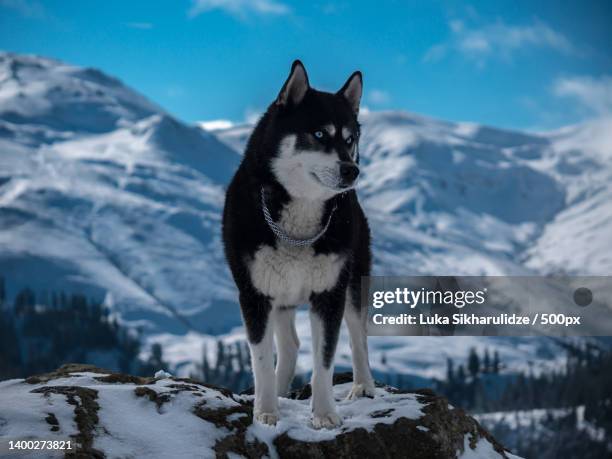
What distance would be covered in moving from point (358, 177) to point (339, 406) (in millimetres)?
3697

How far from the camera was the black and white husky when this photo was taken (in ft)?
28.5

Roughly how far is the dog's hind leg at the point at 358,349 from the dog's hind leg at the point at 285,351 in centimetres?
98

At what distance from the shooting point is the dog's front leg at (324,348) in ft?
29.4

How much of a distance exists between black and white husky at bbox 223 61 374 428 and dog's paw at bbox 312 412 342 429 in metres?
0.01

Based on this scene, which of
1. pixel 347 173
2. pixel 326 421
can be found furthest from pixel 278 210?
pixel 326 421

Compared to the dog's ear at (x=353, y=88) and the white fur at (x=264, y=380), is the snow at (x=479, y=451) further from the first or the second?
the dog's ear at (x=353, y=88)

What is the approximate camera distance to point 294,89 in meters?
8.88

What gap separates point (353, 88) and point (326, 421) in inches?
178

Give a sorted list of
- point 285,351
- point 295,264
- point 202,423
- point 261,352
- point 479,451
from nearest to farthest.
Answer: point 202,423 → point 295,264 → point 261,352 → point 479,451 → point 285,351

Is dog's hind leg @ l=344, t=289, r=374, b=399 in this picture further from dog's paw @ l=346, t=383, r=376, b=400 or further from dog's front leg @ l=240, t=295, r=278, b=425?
dog's front leg @ l=240, t=295, r=278, b=425

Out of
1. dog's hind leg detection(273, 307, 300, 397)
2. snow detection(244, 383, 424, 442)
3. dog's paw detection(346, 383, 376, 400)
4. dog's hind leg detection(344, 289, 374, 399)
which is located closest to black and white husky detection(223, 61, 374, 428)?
snow detection(244, 383, 424, 442)

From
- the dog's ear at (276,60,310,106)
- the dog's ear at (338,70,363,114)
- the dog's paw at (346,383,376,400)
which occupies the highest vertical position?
the dog's ear at (338,70,363,114)

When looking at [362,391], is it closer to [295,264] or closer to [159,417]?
[295,264]

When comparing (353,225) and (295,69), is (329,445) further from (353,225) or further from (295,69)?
(295,69)
